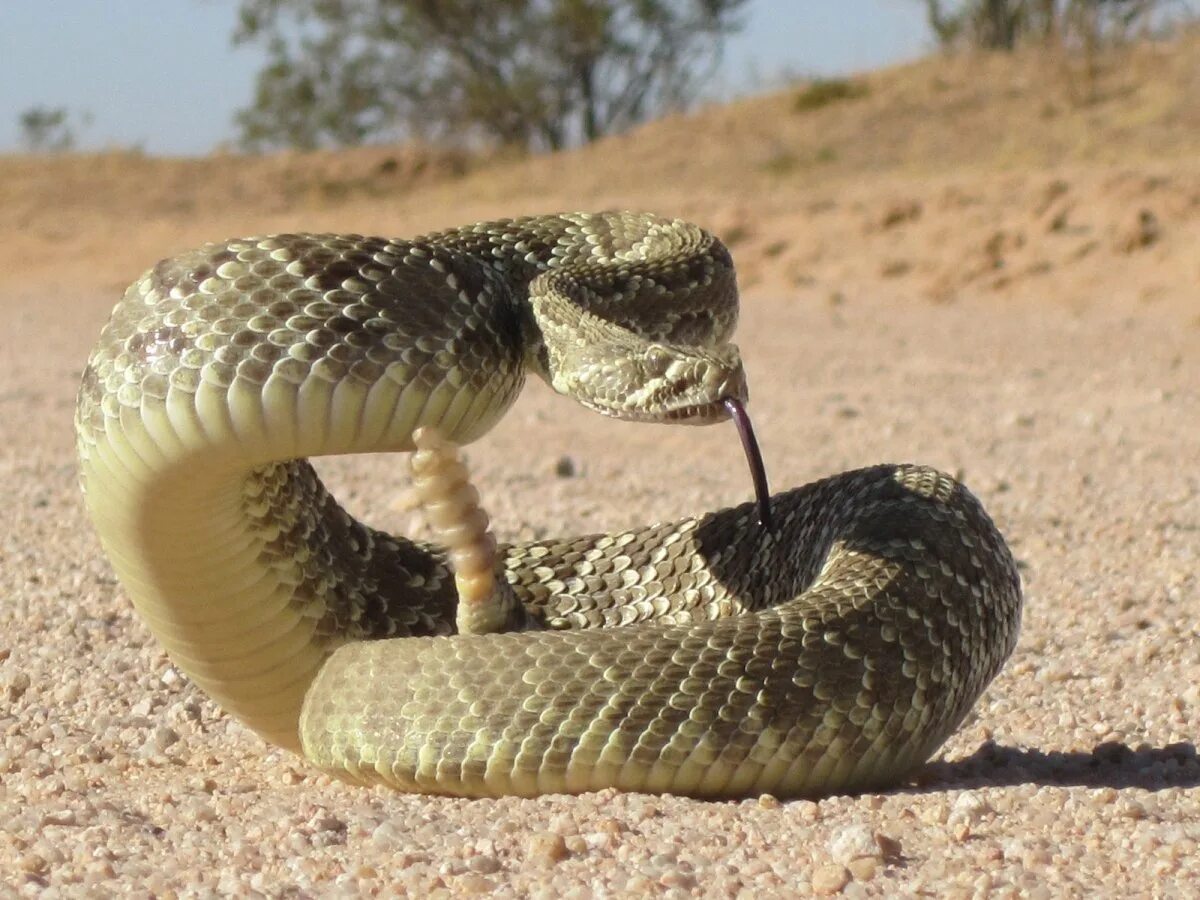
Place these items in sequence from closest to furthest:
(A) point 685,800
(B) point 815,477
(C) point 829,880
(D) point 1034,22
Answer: (C) point 829,880
(A) point 685,800
(B) point 815,477
(D) point 1034,22

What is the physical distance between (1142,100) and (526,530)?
18377 mm

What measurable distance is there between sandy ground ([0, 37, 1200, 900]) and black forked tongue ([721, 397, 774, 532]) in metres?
0.85

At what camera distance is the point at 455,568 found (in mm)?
4660

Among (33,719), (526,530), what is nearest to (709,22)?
(526,530)

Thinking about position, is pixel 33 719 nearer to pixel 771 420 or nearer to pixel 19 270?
pixel 771 420

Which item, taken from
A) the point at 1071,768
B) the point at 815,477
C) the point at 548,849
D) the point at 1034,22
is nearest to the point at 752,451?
the point at 1071,768

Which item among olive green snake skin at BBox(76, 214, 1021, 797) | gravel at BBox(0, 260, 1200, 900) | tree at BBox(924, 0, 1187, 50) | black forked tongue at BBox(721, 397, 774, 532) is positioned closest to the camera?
gravel at BBox(0, 260, 1200, 900)

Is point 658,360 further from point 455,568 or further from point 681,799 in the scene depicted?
point 681,799

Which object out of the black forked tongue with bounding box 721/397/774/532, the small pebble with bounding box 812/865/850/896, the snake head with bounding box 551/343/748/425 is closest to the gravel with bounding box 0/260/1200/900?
the small pebble with bounding box 812/865/850/896

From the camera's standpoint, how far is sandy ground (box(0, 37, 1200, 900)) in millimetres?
3680

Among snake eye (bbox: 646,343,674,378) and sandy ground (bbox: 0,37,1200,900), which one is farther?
snake eye (bbox: 646,343,674,378)

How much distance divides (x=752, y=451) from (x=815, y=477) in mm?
4682

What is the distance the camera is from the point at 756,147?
26547 millimetres

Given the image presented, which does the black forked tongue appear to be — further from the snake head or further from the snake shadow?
the snake shadow
